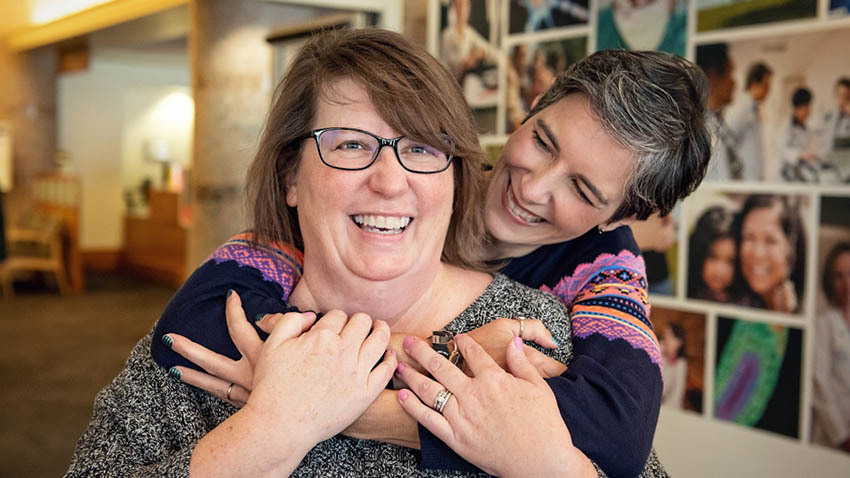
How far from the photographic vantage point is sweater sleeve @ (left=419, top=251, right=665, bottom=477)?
4.34ft

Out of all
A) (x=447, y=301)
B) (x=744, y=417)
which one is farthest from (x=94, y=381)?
(x=447, y=301)

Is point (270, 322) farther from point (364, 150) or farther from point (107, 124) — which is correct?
point (107, 124)

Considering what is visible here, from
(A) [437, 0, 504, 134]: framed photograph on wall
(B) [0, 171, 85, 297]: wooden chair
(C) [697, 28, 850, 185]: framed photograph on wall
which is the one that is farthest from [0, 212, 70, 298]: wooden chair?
(C) [697, 28, 850, 185]: framed photograph on wall

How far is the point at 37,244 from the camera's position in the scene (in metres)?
10.3

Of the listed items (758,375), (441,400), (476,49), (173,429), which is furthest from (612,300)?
(476,49)

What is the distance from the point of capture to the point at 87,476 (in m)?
1.42

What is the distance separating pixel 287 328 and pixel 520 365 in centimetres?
40

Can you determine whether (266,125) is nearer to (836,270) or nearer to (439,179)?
(439,179)

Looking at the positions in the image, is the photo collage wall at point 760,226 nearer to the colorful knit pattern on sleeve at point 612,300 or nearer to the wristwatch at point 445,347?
the colorful knit pattern on sleeve at point 612,300

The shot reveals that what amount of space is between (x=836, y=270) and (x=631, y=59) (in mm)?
1404

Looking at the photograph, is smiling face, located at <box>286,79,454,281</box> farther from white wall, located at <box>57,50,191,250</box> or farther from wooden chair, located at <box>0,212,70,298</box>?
white wall, located at <box>57,50,191,250</box>

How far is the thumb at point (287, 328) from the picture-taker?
1.35 meters

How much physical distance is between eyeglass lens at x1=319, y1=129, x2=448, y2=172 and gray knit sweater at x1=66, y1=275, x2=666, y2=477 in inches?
13.4

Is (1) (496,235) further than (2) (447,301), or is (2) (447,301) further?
(1) (496,235)
